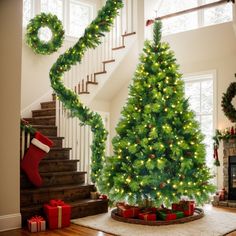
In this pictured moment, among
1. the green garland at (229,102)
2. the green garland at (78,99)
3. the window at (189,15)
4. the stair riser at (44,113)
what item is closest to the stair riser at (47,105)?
the stair riser at (44,113)

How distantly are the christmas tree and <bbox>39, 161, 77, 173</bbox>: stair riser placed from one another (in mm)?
765

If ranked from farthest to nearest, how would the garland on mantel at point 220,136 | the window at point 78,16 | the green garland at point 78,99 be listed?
the window at point 78,16
the garland on mantel at point 220,136
the green garland at point 78,99

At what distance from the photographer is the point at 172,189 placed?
16.0 ft

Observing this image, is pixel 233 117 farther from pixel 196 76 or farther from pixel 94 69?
pixel 94 69

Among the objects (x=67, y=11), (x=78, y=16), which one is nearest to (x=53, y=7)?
(x=67, y=11)

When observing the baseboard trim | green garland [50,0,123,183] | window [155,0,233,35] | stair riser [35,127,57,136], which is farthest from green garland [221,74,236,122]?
the baseboard trim

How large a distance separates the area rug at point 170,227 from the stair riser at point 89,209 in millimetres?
106

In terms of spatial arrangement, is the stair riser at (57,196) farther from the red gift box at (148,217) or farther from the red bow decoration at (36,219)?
the red gift box at (148,217)

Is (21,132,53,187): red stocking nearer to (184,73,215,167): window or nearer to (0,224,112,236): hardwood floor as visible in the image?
(0,224,112,236): hardwood floor

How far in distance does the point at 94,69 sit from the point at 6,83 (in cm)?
345

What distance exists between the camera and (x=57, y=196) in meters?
5.15

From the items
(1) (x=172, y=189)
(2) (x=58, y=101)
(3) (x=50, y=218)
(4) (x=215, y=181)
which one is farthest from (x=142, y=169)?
(4) (x=215, y=181)

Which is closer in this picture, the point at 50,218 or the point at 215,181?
the point at 50,218

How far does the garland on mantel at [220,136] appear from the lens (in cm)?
642
